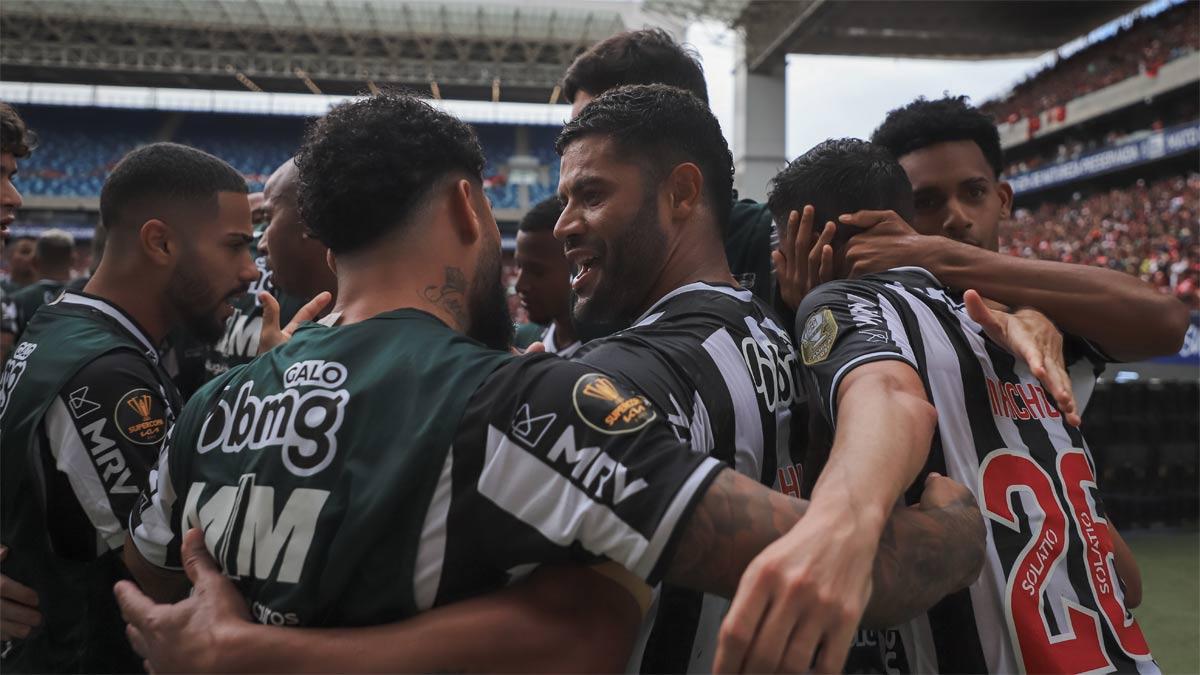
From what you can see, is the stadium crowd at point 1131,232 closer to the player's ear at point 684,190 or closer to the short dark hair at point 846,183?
the short dark hair at point 846,183

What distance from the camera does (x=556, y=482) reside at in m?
1.30

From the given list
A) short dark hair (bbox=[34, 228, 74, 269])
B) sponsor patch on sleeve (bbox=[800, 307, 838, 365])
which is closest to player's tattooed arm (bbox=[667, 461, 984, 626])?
sponsor patch on sleeve (bbox=[800, 307, 838, 365])

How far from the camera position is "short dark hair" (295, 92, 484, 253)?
1.62m

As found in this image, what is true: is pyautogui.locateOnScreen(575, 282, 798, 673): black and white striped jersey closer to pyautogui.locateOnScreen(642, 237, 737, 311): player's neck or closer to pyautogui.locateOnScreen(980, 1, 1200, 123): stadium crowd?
pyautogui.locateOnScreen(642, 237, 737, 311): player's neck

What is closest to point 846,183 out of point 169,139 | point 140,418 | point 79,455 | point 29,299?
point 140,418

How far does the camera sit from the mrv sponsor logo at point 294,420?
1384 mm

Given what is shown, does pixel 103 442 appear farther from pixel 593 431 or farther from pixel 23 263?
pixel 23 263

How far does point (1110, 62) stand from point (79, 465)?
31070mm

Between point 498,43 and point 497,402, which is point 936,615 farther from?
point 498,43

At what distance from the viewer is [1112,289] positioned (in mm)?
2039

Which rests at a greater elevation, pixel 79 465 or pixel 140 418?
pixel 140 418

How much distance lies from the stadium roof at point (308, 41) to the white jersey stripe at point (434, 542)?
1031 inches

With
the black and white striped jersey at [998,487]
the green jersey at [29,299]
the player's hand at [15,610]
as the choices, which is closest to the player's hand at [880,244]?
the black and white striped jersey at [998,487]

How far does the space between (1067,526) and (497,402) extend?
4.38 ft
